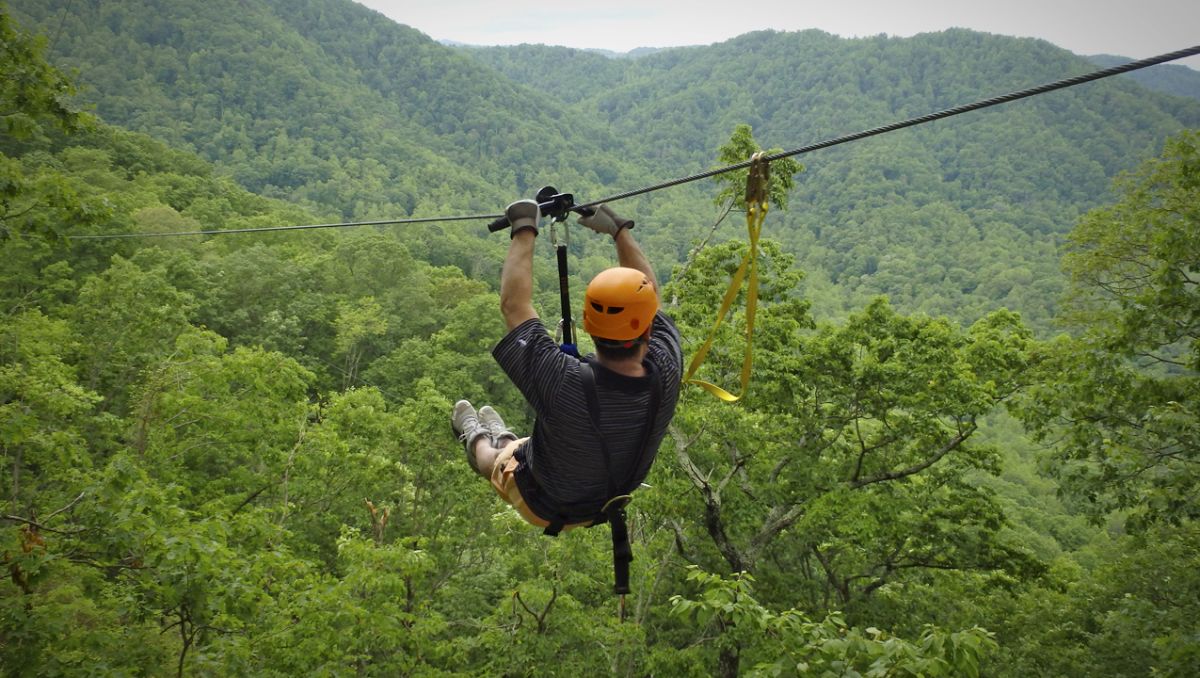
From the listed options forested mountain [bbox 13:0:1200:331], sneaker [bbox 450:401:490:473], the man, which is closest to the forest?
the man

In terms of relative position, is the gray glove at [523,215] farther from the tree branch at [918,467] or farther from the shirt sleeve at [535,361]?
the tree branch at [918,467]

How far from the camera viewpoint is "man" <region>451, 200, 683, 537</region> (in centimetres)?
251

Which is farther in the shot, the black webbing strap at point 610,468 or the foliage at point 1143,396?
the foliage at point 1143,396

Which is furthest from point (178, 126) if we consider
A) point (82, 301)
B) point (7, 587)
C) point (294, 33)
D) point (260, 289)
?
point (7, 587)

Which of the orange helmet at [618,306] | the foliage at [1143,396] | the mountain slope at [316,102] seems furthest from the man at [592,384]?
the mountain slope at [316,102]

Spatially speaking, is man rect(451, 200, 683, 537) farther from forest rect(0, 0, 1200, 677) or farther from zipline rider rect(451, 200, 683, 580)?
forest rect(0, 0, 1200, 677)

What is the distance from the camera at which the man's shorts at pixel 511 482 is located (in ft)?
10.3

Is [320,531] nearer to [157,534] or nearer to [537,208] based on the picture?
[157,534]

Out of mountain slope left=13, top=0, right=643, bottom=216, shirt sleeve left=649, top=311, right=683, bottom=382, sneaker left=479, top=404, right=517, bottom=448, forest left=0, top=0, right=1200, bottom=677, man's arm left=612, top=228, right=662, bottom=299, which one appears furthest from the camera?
mountain slope left=13, top=0, right=643, bottom=216

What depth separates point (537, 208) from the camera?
9.33 feet

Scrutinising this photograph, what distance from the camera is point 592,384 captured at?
99.0 inches

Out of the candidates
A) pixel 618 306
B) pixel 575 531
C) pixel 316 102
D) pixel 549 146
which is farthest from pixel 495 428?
pixel 549 146

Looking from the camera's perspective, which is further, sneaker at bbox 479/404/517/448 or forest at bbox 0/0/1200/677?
forest at bbox 0/0/1200/677

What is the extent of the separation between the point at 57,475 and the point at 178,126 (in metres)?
129
